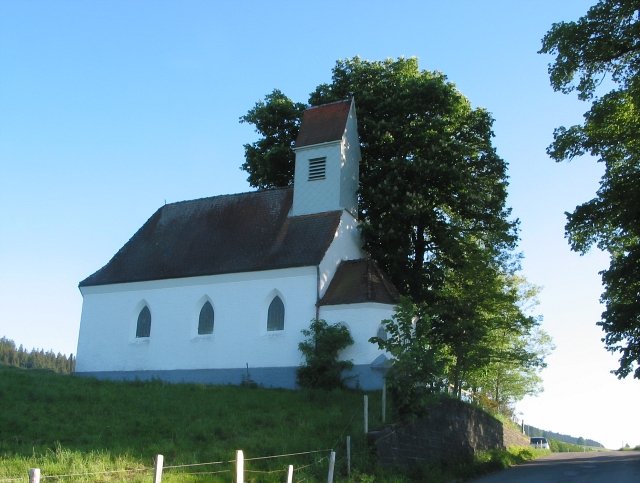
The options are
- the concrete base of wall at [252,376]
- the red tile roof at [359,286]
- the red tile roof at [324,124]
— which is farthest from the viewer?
the red tile roof at [324,124]

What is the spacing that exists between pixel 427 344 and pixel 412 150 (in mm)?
15311

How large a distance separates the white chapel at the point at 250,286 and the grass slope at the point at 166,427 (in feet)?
12.6

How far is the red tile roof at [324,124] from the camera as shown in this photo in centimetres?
3247

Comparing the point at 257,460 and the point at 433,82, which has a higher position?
the point at 433,82

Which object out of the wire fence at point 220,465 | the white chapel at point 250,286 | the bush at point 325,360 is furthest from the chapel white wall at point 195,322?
the wire fence at point 220,465

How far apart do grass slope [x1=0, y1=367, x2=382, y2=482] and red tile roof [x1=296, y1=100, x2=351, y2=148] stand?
40.8ft

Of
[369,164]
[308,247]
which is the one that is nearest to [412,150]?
[369,164]

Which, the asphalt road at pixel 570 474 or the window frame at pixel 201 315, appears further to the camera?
the window frame at pixel 201 315

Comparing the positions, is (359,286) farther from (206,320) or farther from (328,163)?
(206,320)

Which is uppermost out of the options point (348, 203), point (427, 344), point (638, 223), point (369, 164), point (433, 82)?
point (433, 82)

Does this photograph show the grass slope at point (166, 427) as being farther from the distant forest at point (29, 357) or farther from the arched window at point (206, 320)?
the distant forest at point (29, 357)

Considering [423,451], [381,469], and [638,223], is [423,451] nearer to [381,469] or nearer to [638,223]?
[381,469]

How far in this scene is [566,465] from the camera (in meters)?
26.4

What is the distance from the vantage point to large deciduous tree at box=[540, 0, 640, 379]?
18453 millimetres
